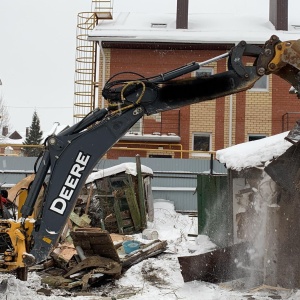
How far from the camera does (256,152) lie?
9.09m

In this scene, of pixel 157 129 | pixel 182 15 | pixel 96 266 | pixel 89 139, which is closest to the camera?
pixel 89 139

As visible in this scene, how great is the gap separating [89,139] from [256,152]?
12.0 feet

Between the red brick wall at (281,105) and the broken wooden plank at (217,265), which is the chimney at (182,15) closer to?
the red brick wall at (281,105)

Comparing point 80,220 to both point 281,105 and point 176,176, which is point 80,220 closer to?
point 176,176

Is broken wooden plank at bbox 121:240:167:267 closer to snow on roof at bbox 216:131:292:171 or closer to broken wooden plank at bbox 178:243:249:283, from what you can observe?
broken wooden plank at bbox 178:243:249:283

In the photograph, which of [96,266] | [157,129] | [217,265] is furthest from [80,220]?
[157,129]

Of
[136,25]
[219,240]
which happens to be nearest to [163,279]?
[219,240]

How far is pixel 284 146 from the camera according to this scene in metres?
8.44

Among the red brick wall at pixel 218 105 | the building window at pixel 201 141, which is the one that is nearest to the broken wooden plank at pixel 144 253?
the red brick wall at pixel 218 105

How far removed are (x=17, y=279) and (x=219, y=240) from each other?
211 inches

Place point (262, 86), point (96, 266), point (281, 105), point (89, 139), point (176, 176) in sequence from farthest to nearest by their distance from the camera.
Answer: point (262, 86)
point (281, 105)
point (176, 176)
point (96, 266)
point (89, 139)

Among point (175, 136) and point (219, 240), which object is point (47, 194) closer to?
point (219, 240)

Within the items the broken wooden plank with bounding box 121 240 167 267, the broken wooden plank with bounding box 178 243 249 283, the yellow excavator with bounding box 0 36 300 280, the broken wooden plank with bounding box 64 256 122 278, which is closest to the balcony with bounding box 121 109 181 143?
the broken wooden plank with bounding box 121 240 167 267

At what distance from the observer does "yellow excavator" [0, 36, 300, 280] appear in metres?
6.36
